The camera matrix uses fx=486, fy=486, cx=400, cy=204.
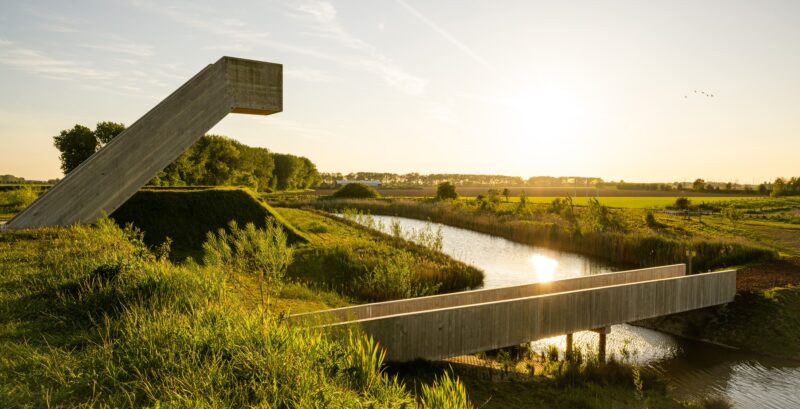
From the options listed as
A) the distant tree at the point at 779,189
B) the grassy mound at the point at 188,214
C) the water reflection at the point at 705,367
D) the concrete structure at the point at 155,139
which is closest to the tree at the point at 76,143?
the grassy mound at the point at 188,214

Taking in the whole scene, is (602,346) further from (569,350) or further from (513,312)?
(513,312)

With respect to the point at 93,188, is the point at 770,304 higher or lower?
lower

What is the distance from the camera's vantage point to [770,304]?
12.6 meters

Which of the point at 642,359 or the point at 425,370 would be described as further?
the point at 642,359

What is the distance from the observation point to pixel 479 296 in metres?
10.5

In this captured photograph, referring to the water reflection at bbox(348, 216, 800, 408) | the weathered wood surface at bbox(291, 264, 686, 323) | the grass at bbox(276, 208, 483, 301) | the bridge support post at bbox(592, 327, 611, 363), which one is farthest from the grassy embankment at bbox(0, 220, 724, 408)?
the grass at bbox(276, 208, 483, 301)

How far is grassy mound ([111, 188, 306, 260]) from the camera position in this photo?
14438 millimetres

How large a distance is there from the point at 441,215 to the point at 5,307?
3027 centimetres

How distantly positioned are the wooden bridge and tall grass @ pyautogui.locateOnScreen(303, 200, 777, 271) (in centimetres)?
544

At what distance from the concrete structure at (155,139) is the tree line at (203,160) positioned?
732 inches

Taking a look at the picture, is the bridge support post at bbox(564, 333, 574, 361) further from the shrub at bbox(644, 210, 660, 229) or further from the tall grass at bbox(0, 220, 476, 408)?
the shrub at bbox(644, 210, 660, 229)

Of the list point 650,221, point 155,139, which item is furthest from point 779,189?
point 155,139

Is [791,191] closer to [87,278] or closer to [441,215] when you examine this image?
[441,215]

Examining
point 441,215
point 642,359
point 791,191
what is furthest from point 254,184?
point 791,191
